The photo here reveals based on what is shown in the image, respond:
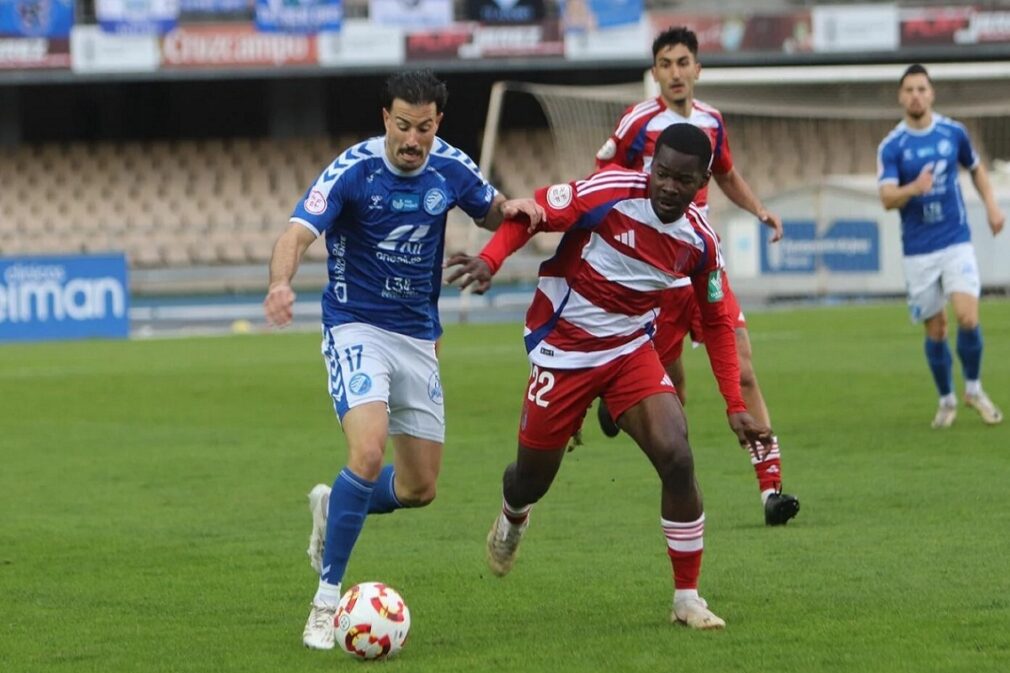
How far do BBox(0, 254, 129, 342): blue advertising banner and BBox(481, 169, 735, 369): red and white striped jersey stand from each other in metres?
20.0

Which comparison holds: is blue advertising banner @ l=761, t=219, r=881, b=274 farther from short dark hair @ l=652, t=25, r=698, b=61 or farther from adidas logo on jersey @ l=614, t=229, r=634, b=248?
adidas logo on jersey @ l=614, t=229, r=634, b=248

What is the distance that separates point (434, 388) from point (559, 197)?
3.24ft

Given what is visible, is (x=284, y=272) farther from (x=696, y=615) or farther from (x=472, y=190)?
(x=696, y=615)

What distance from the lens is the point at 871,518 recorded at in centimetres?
879

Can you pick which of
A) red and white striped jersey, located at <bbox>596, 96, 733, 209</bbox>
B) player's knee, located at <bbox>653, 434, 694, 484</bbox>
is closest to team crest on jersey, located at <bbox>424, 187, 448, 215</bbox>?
player's knee, located at <bbox>653, 434, 694, 484</bbox>

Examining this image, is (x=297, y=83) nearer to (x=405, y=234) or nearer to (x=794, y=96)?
(x=794, y=96)

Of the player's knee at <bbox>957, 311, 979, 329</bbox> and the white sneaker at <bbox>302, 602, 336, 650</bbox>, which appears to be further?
the player's knee at <bbox>957, 311, 979, 329</bbox>

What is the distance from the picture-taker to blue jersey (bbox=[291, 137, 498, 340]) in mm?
6660

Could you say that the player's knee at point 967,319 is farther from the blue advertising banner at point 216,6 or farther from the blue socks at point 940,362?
the blue advertising banner at point 216,6

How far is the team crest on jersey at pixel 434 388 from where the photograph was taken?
700 cm

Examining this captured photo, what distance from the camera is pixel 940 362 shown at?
1225 centimetres

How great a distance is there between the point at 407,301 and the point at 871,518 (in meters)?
3.11

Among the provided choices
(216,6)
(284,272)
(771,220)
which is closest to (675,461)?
(284,272)

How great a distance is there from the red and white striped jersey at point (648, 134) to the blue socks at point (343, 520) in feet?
10.7
